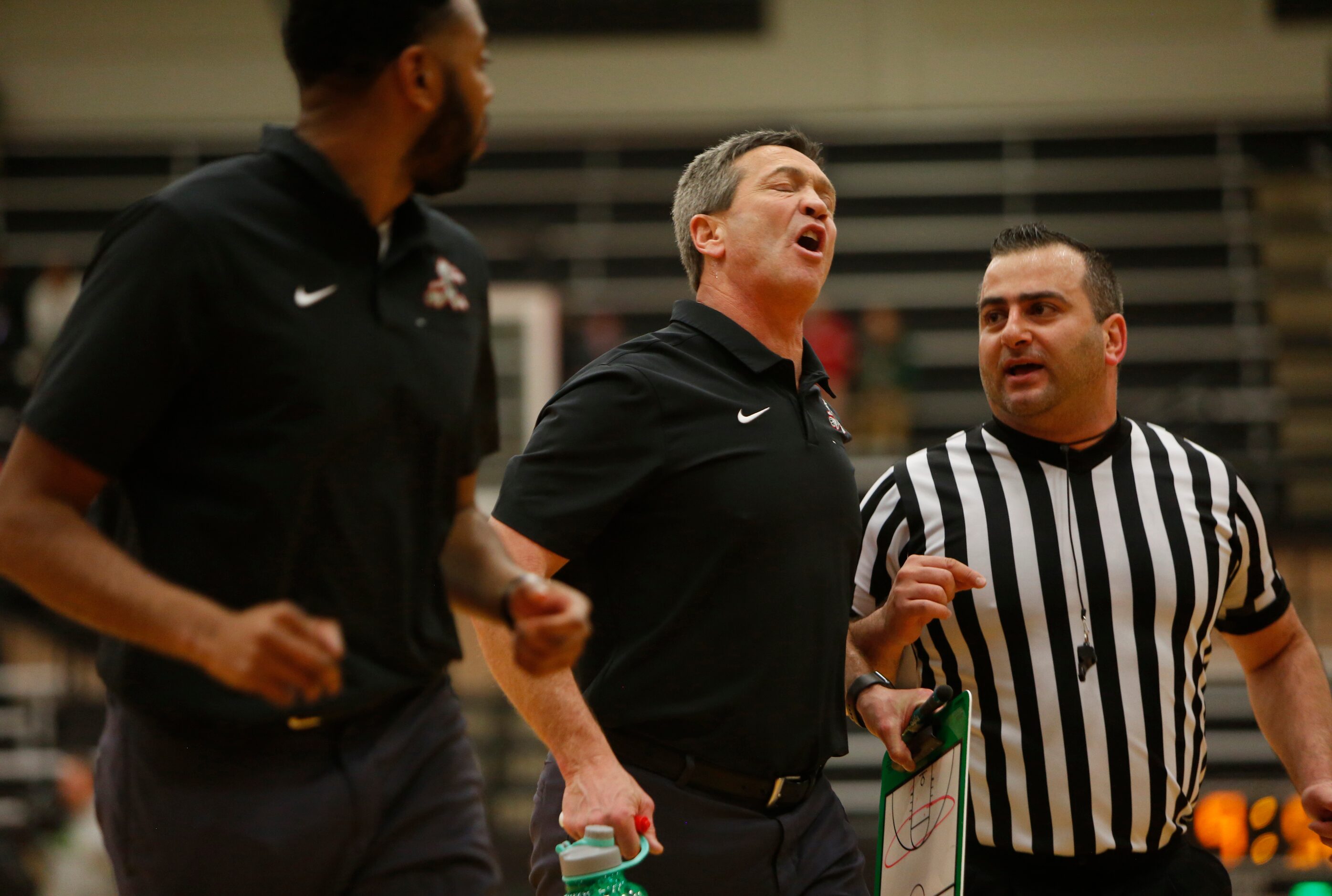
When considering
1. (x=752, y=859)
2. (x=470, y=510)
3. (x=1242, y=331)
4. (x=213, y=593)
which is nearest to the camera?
(x=213, y=593)

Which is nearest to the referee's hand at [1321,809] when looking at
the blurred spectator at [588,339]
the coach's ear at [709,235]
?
the coach's ear at [709,235]

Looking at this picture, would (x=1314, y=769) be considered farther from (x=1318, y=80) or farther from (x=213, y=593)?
(x=1318, y=80)

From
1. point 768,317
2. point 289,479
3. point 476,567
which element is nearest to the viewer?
point 289,479

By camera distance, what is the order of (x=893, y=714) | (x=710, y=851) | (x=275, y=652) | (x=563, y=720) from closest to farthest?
(x=275, y=652) < (x=563, y=720) < (x=710, y=851) < (x=893, y=714)

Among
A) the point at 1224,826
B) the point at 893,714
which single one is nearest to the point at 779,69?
the point at 1224,826

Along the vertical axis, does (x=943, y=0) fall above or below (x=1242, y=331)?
above

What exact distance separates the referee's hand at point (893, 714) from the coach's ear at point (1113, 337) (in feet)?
2.82

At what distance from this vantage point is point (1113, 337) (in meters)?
3.12

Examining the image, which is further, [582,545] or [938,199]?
[938,199]

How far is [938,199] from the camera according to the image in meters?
12.3

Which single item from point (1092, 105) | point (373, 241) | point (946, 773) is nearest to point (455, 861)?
point (373, 241)

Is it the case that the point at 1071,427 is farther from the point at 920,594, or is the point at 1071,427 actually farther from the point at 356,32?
the point at 356,32

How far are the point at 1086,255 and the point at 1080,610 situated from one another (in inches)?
31.0

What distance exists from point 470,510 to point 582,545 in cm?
60
